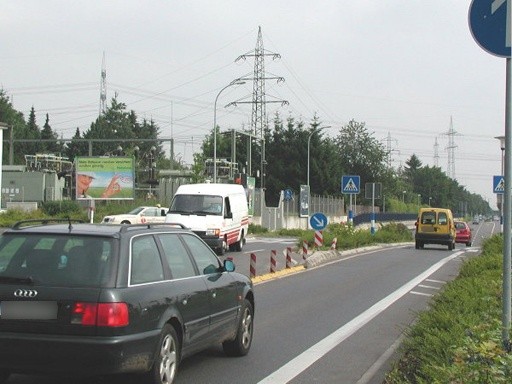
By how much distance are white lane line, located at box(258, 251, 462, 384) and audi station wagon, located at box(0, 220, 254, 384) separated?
1.03 m

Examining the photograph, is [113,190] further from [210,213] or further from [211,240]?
[211,240]

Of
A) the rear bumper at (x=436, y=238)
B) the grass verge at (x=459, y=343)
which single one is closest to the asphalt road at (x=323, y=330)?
the grass verge at (x=459, y=343)

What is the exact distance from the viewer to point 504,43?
6348 mm

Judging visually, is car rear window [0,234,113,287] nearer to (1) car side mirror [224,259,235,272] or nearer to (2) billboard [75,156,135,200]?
(1) car side mirror [224,259,235,272]

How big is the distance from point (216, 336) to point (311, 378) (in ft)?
3.45

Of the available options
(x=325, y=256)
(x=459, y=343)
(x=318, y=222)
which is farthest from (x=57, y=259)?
(x=325, y=256)

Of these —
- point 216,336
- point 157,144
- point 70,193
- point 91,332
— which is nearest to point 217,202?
point 216,336

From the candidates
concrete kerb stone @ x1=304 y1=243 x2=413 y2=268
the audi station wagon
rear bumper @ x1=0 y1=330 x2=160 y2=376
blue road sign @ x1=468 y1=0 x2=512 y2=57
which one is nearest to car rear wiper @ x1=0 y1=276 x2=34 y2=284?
the audi station wagon

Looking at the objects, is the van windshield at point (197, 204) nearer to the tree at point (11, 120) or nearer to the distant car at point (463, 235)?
the distant car at point (463, 235)

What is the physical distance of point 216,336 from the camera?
8.28 m

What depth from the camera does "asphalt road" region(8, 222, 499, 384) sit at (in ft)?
27.5

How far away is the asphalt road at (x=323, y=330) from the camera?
8367 millimetres

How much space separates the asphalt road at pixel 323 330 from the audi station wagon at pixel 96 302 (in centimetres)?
63

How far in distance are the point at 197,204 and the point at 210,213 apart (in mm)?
660
